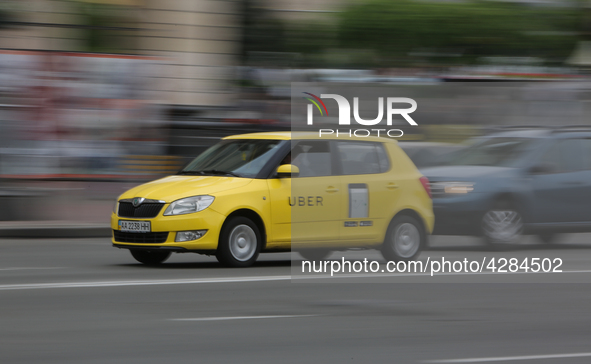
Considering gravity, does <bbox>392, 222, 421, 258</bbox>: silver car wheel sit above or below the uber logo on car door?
below

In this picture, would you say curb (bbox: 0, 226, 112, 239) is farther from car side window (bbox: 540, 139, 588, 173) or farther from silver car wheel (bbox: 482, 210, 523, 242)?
car side window (bbox: 540, 139, 588, 173)

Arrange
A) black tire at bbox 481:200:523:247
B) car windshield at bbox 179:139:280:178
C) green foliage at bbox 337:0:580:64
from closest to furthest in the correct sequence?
car windshield at bbox 179:139:280:178, black tire at bbox 481:200:523:247, green foliage at bbox 337:0:580:64

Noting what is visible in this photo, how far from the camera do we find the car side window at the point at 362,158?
409 inches

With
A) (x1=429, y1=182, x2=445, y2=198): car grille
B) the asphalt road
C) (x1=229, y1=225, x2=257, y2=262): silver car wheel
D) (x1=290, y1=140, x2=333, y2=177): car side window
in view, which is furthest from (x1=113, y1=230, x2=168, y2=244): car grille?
(x1=429, y1=182, x2=445, y2=198): car grille

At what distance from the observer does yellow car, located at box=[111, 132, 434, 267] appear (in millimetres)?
9398

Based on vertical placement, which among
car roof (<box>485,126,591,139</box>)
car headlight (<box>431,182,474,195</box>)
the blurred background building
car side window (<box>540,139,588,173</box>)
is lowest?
car headlight (<box>431,182,474,195</box>)

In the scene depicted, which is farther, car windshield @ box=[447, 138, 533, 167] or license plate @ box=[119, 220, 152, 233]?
car windshield @ box=[447, 138, 533, 167]

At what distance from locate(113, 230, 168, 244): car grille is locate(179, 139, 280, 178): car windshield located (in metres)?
1.07

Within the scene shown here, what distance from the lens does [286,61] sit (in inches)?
928

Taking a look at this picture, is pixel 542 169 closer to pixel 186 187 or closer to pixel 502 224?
pixel 502 224

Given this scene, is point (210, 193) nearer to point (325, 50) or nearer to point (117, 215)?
point (117, 215)

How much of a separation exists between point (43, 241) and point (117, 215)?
14.8 ft

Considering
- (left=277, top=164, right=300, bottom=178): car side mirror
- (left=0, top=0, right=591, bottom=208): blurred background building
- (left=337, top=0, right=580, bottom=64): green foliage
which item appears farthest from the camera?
(left=337, top=0, right=580, bottom=64): green foliage

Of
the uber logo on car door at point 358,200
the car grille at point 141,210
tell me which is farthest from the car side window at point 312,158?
the car grille at point 141,210
